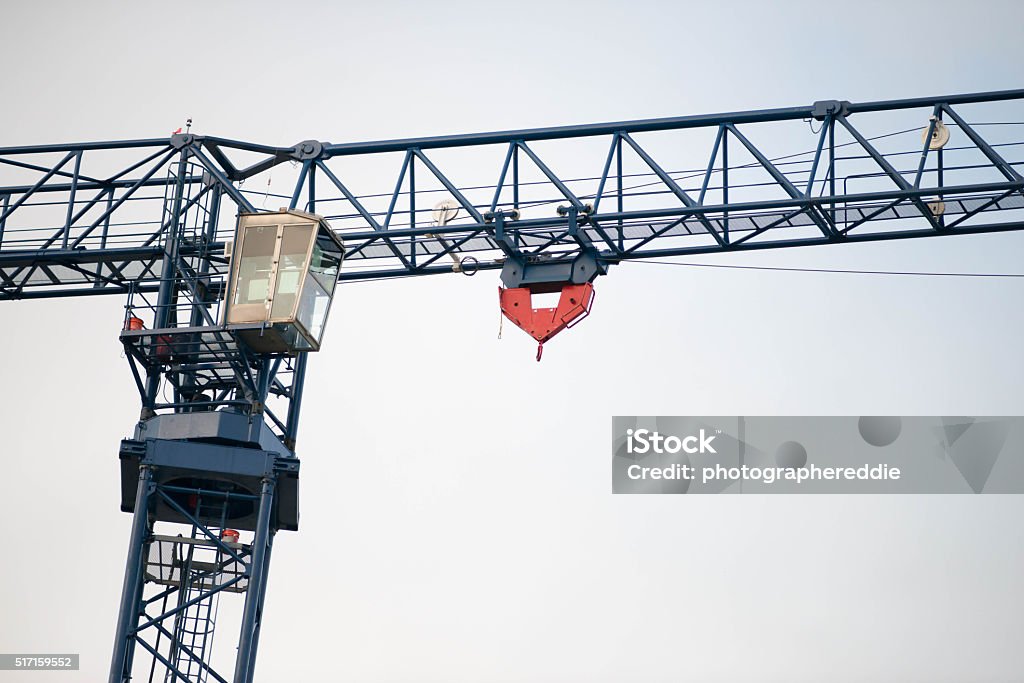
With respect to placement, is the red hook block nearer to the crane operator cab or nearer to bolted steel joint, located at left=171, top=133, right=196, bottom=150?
the crane operator cab

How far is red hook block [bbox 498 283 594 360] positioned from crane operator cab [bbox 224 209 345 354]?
12.5 ft

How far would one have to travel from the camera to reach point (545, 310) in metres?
35.3

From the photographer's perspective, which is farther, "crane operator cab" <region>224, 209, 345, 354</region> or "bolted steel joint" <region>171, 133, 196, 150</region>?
"bolted steel joint" <region>171, 133, 196, 150</region>

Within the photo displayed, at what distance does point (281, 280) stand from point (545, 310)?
18.2 feet

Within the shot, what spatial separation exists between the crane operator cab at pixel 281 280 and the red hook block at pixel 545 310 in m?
3.82

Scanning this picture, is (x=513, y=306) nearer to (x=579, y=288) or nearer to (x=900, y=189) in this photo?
(x=579, y=288)

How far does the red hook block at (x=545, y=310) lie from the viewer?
115 feet

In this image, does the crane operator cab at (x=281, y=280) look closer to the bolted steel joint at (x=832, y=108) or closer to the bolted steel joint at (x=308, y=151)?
the bolted steel joint at (x=308, y=151)

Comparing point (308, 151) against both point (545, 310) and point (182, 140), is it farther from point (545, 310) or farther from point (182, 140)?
point (545, 310)

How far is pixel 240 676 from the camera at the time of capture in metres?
32.2

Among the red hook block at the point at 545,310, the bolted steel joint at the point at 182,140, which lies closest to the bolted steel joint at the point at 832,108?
the red hook block at the point at 545,310

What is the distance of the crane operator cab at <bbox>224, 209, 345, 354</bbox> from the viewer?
109ft

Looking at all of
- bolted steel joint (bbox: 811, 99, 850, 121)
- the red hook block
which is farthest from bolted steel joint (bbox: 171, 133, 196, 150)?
bolted steel joint (bbox: 811, 99, 850, 121)

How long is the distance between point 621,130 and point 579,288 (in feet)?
11.0
